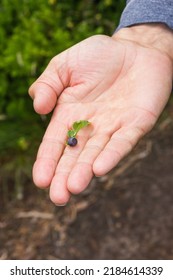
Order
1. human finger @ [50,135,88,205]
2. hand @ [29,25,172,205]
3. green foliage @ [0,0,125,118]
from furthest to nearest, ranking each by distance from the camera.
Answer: green foliage @ [0,0,125,118] < hand @ [29,25,172,205] < human finger @ [50,135,88,205]

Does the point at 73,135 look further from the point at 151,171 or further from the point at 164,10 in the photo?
the point at 151,171

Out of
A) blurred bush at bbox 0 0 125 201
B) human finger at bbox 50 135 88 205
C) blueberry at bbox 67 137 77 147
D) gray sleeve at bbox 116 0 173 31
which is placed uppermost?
gray sleeve at bbox 116 0 173 31

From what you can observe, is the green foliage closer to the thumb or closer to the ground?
the ground

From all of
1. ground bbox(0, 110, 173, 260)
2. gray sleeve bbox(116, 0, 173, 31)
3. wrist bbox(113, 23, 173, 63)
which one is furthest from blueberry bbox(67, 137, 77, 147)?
ground bbox(0, 110, 173, 260)

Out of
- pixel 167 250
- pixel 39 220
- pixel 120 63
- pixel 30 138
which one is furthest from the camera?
pixel 30 138

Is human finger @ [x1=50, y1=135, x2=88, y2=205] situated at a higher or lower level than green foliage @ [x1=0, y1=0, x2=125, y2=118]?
higher

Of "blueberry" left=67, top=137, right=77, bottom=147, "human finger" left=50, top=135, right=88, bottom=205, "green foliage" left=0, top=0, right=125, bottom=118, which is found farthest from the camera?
"green foliage" left=0, top=0, right=125, bottom=118
